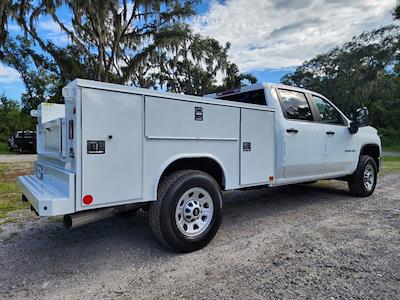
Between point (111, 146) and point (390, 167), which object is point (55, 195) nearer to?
point (111, 146)

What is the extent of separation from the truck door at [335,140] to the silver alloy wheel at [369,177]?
22.3 inches

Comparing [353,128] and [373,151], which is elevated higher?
[353,128]

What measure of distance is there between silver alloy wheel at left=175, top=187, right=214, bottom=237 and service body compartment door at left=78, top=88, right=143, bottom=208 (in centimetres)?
54

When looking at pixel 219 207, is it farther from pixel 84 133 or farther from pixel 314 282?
pixel 84 133

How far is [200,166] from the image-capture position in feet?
12.0

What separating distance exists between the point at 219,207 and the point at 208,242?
0.43 meters

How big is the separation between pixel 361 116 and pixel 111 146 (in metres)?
4.92

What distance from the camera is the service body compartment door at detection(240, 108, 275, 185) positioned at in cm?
381

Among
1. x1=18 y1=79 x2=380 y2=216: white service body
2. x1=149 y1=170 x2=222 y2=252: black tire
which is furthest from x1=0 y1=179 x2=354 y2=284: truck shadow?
x1=18 y1=79 x2=380 y2=216: white service body

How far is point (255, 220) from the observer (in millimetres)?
4477

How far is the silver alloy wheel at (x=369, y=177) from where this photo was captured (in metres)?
6.01

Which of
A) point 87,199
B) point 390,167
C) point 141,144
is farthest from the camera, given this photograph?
point 390,167

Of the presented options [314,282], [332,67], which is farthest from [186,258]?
[332,67]

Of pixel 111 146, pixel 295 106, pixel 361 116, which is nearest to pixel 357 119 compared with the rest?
pixel 361 116
